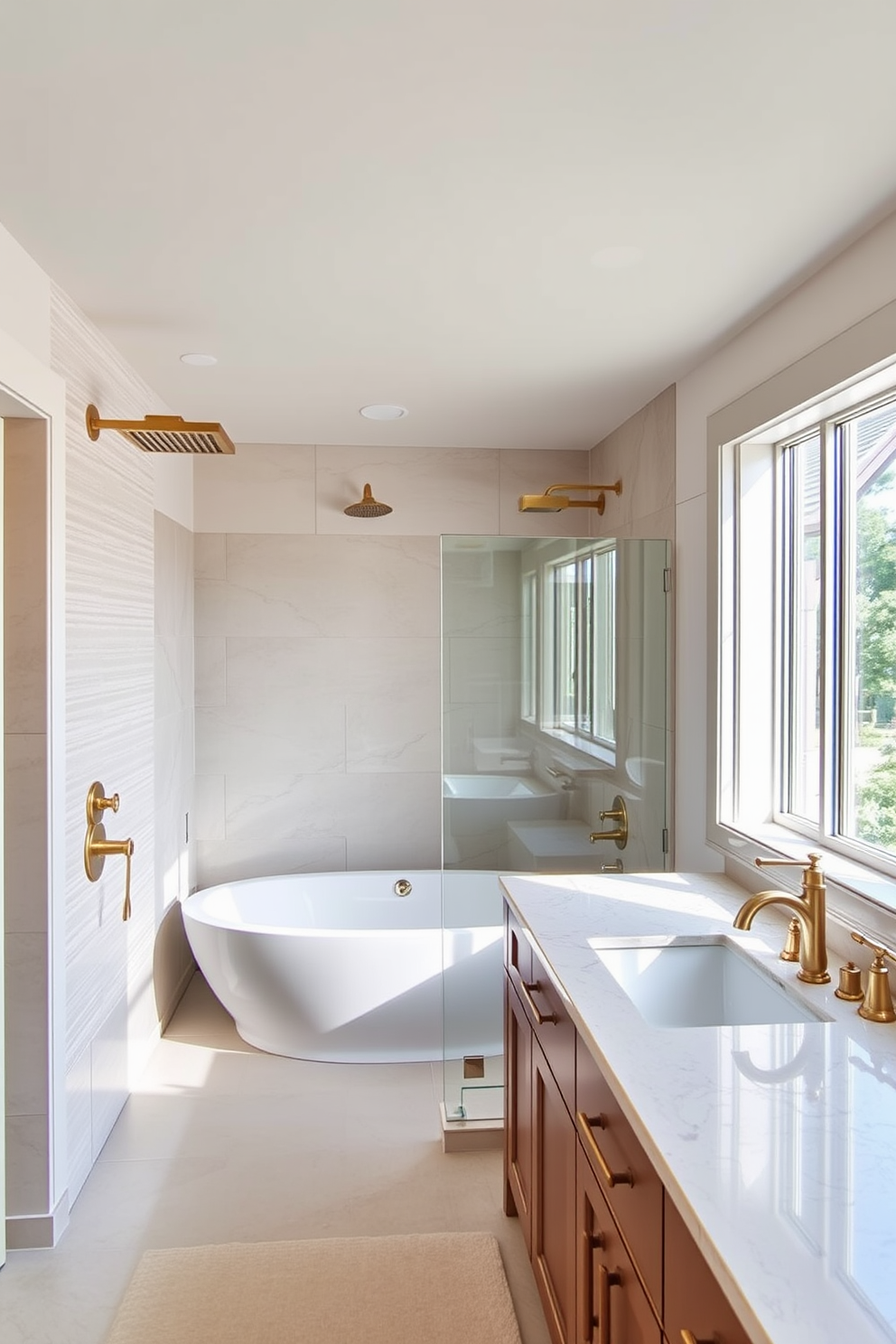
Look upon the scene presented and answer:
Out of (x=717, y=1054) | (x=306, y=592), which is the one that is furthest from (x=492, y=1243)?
(x=306, y=592)

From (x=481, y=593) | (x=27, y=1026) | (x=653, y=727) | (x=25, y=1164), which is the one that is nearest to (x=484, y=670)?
(x=481, y=593)

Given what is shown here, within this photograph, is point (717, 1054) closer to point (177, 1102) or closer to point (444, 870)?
point (444, 870)

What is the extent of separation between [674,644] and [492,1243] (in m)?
1.77

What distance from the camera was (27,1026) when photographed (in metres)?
2.13

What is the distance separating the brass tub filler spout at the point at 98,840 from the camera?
Answer: 2.42 m

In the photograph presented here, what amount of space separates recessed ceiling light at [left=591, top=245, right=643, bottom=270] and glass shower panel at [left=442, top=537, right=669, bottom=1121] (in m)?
0.85

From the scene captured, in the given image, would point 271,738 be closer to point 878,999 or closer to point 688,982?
point 688,982

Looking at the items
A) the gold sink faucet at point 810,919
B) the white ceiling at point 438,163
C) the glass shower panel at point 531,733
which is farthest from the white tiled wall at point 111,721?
the gold sink faucet at point 810,919

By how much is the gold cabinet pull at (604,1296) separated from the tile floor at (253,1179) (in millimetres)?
678

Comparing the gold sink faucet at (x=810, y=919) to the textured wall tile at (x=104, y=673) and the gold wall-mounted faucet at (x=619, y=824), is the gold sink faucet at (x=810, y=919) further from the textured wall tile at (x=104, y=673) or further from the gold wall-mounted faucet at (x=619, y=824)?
the textured wall tile at (x=104, y=673)

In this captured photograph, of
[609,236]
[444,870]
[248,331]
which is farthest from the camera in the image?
[444,870]

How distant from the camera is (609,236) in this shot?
1896mm

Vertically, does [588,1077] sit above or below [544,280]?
below

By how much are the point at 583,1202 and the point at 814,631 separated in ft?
4.83
